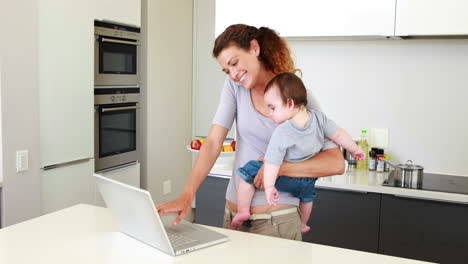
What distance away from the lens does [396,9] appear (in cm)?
300

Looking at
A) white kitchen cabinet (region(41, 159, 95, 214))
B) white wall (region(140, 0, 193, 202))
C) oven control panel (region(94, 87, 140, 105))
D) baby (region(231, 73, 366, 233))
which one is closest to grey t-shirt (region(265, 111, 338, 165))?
baby (region(231, 73, 366, 233))

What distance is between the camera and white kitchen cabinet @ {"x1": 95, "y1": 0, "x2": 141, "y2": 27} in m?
3.46

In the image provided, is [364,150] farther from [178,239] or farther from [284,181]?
[178,239]

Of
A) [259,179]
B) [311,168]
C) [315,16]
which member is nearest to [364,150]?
[315,16]

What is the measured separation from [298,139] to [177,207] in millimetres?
500

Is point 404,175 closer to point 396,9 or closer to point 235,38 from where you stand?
point 396,9

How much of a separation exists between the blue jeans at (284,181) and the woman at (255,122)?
22mm

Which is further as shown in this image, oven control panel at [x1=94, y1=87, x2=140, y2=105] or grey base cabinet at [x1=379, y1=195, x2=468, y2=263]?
oven control panel at [x1=94, y1=87, x2=140, y2=105]

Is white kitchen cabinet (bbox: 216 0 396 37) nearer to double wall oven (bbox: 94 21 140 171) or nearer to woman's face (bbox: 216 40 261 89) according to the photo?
double wall oven (bbox: 94 21 140 171)

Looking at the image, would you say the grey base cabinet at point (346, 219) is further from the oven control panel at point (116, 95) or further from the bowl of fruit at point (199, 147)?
the oven control panel at point (116, 95)

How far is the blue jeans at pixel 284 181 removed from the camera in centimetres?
199

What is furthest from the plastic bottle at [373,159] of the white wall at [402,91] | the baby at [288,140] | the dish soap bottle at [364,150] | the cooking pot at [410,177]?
the baby at [288,140]

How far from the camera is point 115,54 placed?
12.2 ft

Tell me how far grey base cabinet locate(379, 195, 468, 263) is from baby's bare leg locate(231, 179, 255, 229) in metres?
1.15
